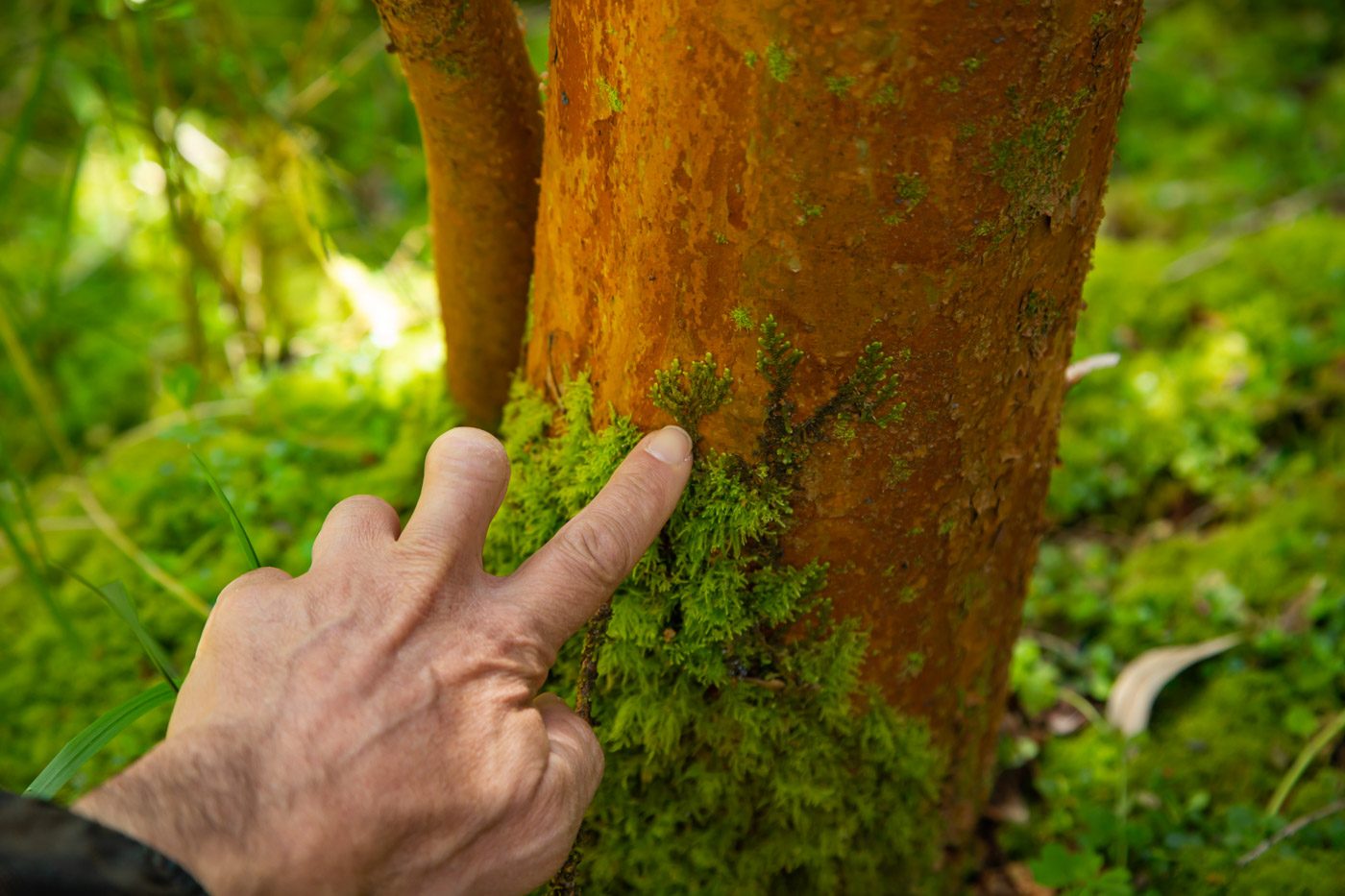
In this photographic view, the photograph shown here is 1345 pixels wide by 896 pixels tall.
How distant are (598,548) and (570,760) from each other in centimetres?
28

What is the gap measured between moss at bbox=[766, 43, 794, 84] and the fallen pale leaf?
1.91 m

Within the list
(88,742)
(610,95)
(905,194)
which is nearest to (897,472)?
(905,194)

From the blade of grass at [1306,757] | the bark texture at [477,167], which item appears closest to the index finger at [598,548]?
the bark texture at [477,167]

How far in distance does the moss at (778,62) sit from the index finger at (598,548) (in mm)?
514

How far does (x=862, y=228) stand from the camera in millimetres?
1066

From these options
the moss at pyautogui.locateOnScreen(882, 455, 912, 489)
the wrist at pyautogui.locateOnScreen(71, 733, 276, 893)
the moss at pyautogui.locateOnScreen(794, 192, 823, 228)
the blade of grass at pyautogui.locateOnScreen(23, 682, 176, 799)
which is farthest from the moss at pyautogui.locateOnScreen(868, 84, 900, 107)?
the blade of grass at pyautogui.locateOnScreen(23, 682, 176, 799)

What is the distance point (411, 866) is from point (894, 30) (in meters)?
1.09

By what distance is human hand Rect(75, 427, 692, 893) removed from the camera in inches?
35.5

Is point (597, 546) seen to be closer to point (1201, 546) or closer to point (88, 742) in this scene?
point (88, 742)

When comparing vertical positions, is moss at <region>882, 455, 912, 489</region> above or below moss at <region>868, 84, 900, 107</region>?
below

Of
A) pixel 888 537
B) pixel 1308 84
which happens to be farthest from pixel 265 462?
pixel 1308 84

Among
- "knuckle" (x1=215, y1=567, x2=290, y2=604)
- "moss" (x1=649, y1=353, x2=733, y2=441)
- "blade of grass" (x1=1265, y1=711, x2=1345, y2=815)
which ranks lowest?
"blade of grass" (x1=1265, y1=711, x2=1345, y2=815)

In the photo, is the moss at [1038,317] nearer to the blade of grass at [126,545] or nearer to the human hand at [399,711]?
the human hand at [399,711]

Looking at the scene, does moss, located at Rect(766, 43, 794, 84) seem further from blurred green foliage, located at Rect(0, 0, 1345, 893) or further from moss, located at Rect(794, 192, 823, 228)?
blurred green foliage, located at Rect(0, 0, 1345, 893)
